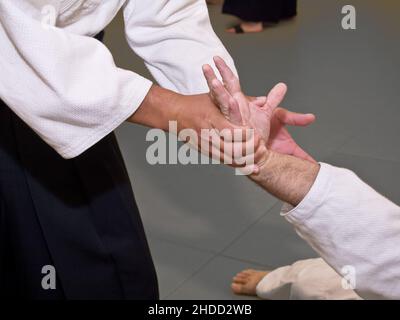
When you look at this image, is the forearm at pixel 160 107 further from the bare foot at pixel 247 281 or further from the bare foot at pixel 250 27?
the bare foot at pixel 250 27

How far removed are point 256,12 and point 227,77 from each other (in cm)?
339

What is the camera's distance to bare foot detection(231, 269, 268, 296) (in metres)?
2.08

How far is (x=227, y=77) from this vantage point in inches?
45.2

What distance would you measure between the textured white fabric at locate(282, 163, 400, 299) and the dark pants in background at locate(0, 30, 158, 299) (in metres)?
0.35

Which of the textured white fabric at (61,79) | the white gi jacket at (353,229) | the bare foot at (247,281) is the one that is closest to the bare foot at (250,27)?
the bare foot at (247,281)

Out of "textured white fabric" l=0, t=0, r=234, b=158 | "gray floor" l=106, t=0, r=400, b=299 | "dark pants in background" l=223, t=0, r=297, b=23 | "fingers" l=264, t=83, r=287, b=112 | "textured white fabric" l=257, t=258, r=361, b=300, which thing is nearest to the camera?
"textured white fabric" l=0, t=0, r=234, b=158

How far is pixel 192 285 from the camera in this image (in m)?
2.13

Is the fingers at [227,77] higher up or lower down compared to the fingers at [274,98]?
higher up

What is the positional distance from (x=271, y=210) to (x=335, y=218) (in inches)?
54.9

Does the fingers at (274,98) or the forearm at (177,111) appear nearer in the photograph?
the forearm at (177,111)

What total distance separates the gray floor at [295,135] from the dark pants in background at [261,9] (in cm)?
8

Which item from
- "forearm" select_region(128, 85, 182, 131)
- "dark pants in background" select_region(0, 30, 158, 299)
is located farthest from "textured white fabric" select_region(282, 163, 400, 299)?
"dark pants in background" select_region(0, 30, 158, 299)

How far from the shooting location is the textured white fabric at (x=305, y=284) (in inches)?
73.7

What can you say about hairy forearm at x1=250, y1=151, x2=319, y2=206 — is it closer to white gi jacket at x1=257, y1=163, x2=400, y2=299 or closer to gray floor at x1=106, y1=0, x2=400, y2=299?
white gi jacket at x1=257, y1=163, x2=400, y2=299
